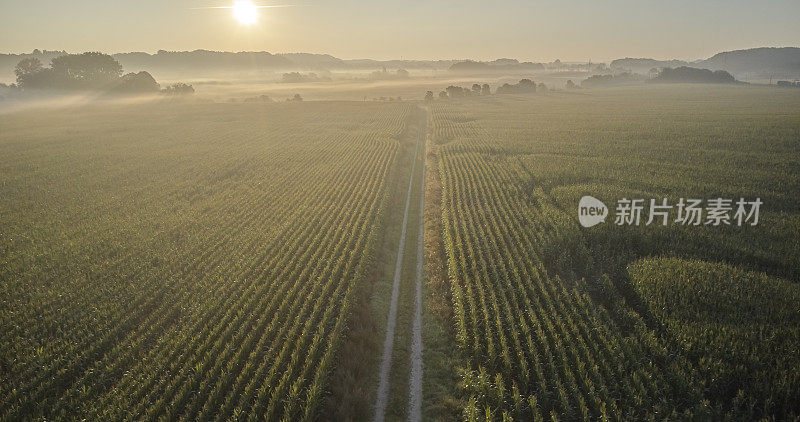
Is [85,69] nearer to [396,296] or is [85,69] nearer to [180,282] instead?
[180,282]

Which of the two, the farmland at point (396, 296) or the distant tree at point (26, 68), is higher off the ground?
the distant tree at point (26, 68)

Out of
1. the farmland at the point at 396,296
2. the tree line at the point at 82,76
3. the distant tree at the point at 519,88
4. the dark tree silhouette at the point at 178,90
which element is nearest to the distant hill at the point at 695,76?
the distant tree at the point at 519,88

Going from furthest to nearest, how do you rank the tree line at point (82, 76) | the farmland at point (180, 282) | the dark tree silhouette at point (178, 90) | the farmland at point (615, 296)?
the dark tree silhouette at point (178, 90)
the tree line at point (82, 76)
the farmland at point (180, 282)
the farmland at point (615, 296)

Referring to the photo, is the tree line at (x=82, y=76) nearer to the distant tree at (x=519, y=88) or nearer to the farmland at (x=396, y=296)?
the farmland at (x=396, y=296)

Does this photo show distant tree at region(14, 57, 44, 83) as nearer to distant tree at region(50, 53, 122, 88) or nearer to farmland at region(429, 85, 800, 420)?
distant tree at region(50, 53, 122, 88)

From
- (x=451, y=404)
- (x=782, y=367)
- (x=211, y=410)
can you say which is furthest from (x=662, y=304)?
(x=211, y=410)

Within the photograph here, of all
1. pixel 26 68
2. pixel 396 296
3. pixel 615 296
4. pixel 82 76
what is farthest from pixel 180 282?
pixel 26 68

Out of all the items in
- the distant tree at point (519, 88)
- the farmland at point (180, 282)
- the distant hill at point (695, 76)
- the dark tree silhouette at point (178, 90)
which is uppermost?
the distant hill at point (695, 76)
